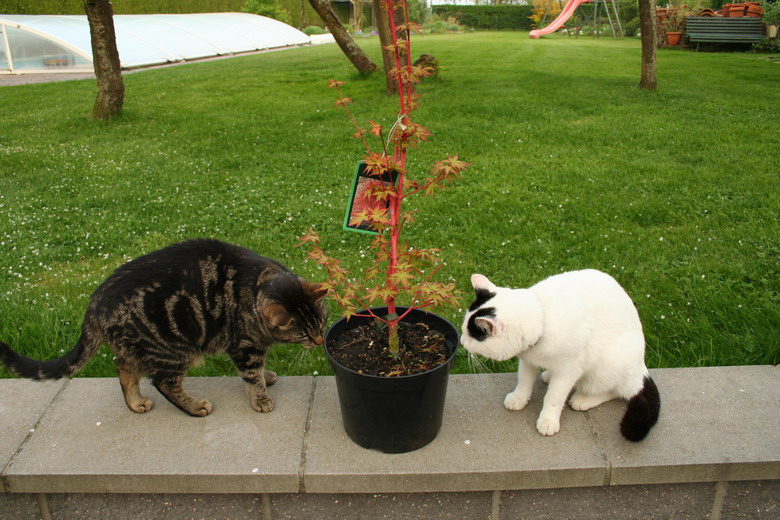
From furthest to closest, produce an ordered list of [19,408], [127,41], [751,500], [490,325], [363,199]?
[127,41], [19,408], [363,199], [751,500], [490,325]

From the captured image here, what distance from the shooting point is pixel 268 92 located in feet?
43.6

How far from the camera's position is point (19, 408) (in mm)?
3250

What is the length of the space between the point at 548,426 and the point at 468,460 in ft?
1.51

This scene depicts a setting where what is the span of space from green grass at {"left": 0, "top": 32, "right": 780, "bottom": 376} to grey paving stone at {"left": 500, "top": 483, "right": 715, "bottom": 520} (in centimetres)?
100

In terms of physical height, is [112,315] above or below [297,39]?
below

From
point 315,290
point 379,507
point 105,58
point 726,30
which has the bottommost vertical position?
point 379,507

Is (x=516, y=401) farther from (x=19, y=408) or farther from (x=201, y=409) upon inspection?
(x=19, y=408)

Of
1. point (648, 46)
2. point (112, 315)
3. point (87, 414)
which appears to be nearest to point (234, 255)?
point (112, 315)

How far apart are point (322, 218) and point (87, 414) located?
3333 mm

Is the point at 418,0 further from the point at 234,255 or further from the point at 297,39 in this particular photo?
the point at 234,255

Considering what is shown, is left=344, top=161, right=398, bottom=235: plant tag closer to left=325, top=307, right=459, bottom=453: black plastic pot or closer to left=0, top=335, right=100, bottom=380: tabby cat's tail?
left=325, top=307, right=459, bottom=453: black plastic pot

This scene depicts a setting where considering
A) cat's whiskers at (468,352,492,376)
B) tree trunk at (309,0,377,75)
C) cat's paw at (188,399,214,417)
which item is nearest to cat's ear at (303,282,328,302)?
cat's paw at (188,399,214,417)

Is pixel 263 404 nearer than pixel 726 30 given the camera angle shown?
Yes

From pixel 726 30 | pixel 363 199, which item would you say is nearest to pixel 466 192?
pixel 363 199
